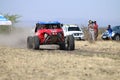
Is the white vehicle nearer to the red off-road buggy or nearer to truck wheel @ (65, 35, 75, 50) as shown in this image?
the red off-road buggy

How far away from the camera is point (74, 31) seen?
4716cm

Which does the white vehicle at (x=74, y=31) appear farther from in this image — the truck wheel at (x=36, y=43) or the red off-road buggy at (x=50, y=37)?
the truck wheel at (x=36, y=43)

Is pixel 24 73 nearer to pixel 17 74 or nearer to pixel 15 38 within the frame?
pixel 17 74

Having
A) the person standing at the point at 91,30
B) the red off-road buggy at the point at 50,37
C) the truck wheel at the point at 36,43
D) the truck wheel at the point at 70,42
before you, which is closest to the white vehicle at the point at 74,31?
the person standing at the point at 91,30

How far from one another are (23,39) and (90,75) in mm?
22336

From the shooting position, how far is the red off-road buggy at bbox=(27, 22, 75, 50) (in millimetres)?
27797

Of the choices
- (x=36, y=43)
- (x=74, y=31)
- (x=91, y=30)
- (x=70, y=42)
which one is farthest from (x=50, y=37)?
(x=74, y=31)

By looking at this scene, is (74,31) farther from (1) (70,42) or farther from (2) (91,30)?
(1) (70,42)

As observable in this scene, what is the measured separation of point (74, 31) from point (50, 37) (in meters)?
19.5

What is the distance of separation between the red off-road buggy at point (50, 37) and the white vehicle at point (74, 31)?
17.2m

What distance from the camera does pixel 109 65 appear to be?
17.2 metres

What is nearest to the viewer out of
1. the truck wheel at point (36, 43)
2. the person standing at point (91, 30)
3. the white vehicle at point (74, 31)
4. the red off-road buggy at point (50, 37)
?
the truck wheel at point (36, 43)

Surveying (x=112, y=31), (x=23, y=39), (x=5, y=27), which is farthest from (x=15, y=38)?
(x=5, y=27)

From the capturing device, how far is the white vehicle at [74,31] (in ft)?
152
